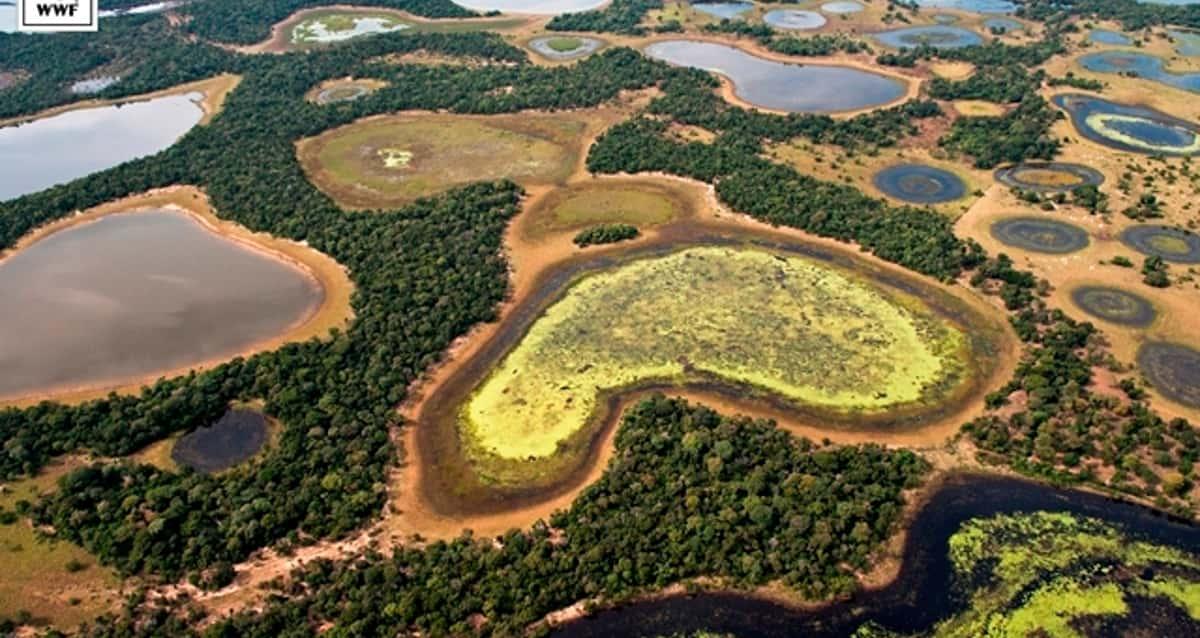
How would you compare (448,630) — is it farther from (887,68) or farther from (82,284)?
(887,68)

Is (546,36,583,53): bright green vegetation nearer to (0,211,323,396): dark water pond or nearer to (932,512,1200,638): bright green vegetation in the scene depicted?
(0,211,323,396): dark water pond

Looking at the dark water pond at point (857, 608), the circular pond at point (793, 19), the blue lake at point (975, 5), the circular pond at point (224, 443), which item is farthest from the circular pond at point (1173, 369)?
the blue lake at point (975, 5)

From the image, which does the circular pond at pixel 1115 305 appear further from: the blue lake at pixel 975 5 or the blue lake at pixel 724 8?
the blue lake at pixel 975 5

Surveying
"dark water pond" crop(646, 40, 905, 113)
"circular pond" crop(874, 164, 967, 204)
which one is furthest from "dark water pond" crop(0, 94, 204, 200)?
"circular pond" crop(874, 164, 967, 204)

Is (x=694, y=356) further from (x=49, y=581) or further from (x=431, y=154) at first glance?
(x=431, y=154)

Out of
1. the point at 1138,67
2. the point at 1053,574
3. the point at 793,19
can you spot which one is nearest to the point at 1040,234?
the point at 1053,574
